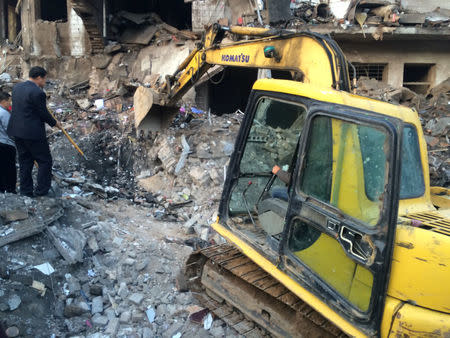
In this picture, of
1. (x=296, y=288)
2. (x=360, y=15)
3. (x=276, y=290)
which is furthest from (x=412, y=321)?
(x=360, y=15)

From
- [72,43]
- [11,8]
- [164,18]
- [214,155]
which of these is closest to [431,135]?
[214,155]

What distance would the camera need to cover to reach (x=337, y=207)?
2.60 m

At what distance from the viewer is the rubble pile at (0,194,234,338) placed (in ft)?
12.0

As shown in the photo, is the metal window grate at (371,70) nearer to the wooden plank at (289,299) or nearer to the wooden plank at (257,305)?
the wooden plank at (257,305)

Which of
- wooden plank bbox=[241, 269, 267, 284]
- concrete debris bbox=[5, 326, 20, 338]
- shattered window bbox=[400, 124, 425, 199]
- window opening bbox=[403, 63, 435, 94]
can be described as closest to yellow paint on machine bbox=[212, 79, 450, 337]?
shattered window bbox=[400, 124, 425, 199]

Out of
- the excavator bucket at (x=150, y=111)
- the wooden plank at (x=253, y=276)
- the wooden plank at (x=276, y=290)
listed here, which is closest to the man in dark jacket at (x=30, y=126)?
the excavator bucket at (x=150, y=111)

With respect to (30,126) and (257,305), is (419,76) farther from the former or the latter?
(30,126)

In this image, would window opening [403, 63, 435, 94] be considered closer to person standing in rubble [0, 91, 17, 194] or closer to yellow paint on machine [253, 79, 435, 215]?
yellow paint on machine [253, 79, 435, 215]

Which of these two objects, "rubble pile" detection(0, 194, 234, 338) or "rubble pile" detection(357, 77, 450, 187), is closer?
"rubble pile" detection(0, 194, 234, 338)

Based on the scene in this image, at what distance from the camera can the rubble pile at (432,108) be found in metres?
7.59

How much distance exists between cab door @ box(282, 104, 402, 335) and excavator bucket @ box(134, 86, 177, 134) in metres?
4.65

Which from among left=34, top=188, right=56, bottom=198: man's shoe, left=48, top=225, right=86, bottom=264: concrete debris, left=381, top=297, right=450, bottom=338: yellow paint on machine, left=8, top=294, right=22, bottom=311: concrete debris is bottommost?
left=8, top=294, right=22, bottom=311: concrete debris

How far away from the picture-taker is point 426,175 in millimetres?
2895

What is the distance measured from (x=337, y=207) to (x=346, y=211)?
8 cm
